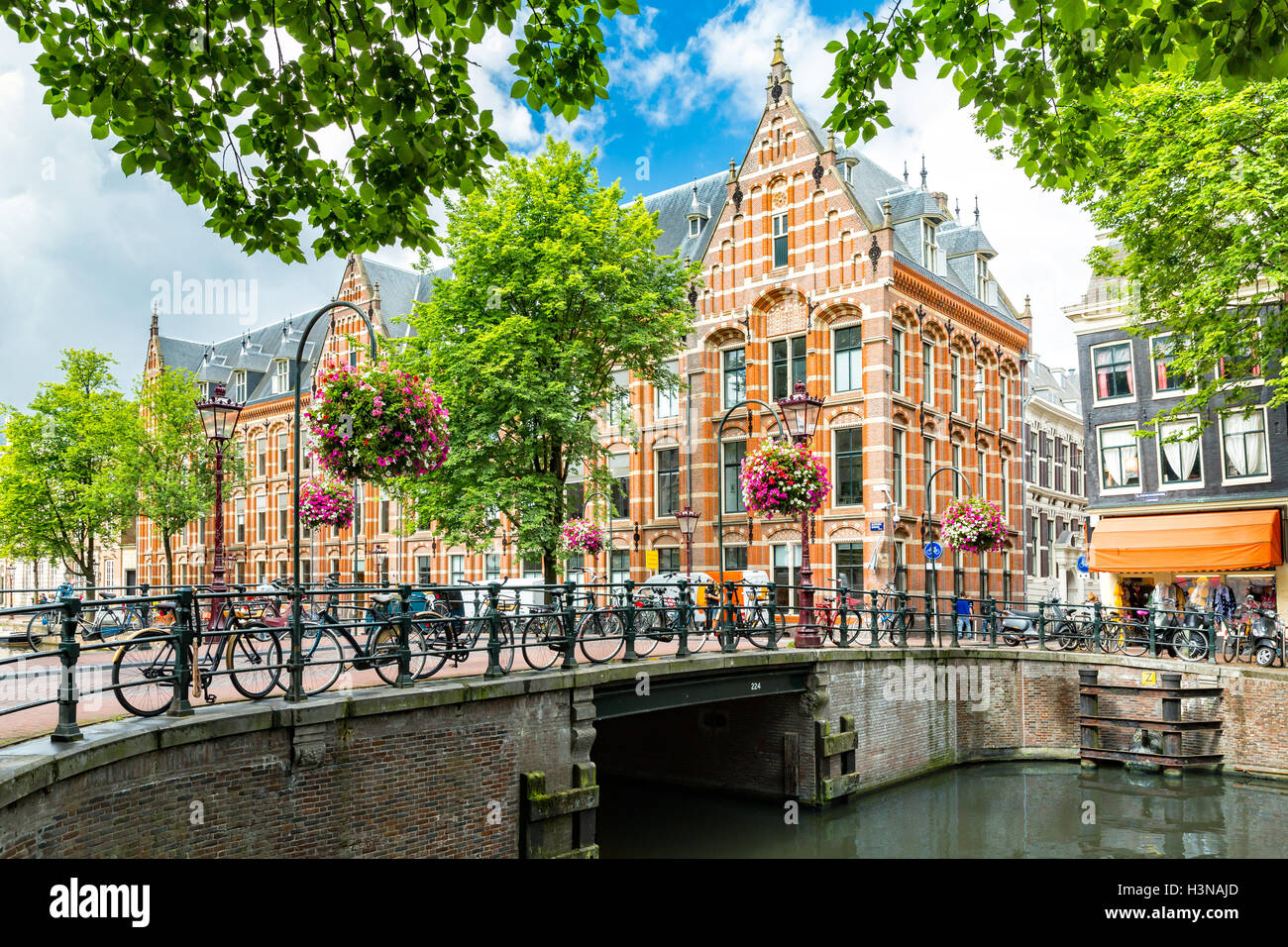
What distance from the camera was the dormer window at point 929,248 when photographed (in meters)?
31.5

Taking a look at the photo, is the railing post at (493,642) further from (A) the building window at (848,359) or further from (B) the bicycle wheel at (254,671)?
(A) the building window at (848,359)

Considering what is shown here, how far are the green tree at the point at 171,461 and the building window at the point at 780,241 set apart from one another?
22.9m

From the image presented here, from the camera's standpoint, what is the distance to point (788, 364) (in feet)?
101

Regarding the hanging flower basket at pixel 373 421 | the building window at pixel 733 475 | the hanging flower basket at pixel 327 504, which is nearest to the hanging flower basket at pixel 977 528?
the building window at pixel 733 475

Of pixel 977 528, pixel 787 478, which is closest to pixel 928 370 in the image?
pixel 977 528

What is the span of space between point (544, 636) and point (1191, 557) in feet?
64.0

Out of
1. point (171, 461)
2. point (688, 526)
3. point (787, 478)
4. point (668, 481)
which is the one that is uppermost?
point (171, 461)

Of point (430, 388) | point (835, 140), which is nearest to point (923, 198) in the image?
point (835, 140)

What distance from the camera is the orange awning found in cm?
2369

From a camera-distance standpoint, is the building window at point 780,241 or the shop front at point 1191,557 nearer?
the shop front at point 1191,557

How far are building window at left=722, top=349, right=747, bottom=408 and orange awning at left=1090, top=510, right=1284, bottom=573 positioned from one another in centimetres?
1181

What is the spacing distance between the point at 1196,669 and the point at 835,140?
18.9 m

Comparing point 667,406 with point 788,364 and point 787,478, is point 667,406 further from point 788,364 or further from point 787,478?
point 787,478
